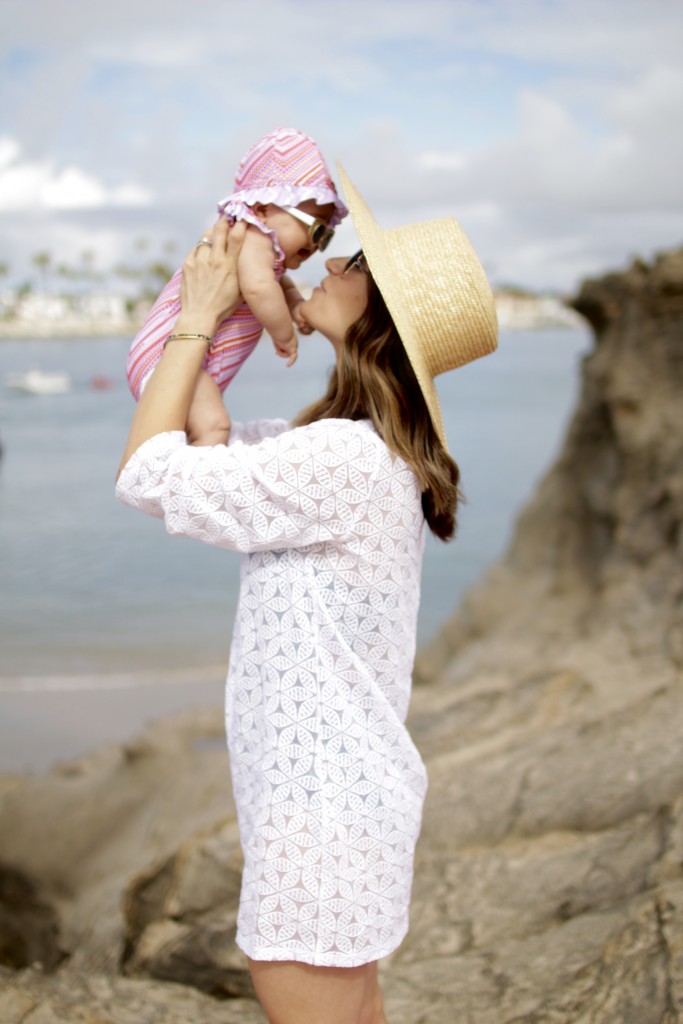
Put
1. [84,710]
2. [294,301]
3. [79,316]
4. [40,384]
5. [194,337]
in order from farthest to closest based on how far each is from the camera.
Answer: [79,316] → [40,384] → [84,710] → [294,301] → [194,337]

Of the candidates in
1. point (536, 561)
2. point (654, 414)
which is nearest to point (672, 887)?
point (654, 414)

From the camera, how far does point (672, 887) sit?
255 centimetres

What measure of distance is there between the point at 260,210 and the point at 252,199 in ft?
0.14

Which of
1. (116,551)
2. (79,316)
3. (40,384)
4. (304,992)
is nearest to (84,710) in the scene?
(116,551)

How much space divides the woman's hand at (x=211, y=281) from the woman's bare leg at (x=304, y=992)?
4.04 ft

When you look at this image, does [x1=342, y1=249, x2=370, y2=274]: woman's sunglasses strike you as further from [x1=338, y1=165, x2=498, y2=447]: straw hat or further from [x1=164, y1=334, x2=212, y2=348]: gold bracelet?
[x1=164, y1=334, x2=212, y2=348]: gold bracelet

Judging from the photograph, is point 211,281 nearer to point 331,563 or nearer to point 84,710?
point 331,563

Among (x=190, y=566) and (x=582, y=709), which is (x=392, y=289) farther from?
(x=190, y=566)

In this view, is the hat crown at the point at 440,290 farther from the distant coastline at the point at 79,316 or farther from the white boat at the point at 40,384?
the distant coastline at the point at 79,316

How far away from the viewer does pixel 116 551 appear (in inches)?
618

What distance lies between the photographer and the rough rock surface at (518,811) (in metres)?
2.62

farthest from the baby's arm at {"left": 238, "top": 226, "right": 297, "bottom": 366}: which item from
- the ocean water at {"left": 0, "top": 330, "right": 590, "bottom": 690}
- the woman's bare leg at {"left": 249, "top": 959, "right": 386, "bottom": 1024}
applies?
the woman's bare leg at {"left": 249, "top": 959, "right": 386, "bottom": 1024}

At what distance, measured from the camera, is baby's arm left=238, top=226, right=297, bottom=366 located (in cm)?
201

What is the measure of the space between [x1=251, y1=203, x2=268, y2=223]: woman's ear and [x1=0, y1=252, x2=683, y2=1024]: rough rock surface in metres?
1.85
